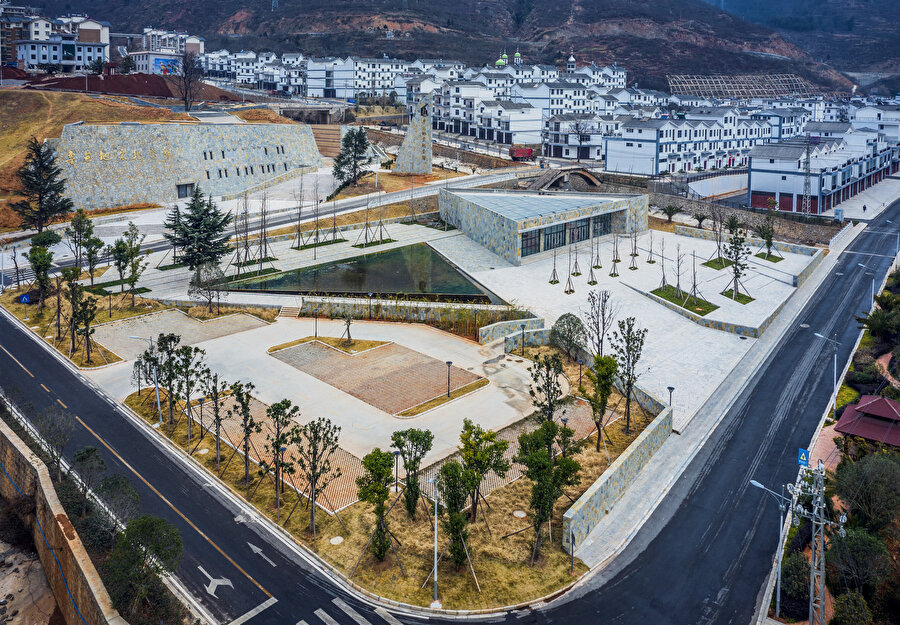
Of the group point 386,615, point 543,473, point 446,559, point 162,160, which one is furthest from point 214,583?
point 162,160

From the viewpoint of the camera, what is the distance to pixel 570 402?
41312 mm

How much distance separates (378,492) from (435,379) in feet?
53.6

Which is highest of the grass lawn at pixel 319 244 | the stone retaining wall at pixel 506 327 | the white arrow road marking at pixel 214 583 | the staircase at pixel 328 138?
the staircase at pixel 328 138

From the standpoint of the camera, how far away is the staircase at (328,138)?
380ft

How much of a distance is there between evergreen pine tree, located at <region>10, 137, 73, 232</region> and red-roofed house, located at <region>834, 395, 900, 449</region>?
7004 centimetres

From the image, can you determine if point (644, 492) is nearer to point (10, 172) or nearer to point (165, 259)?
point (165, 259)

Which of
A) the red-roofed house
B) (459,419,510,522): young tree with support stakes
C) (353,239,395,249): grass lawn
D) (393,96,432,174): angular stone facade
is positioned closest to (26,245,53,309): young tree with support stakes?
(353,239,395,249): grass lawn

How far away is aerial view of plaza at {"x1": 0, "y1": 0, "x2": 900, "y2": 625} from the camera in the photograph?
27.0 m

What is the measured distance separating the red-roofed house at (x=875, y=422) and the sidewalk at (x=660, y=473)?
6750 millimetres

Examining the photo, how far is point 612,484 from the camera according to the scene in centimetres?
3162

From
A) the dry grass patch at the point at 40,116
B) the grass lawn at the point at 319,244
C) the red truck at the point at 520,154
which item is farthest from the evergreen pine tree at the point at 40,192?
the red truck at the point at 520,154

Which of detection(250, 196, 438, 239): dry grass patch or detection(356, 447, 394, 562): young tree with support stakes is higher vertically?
detection(250, 196, 438, 239): dry grass patch

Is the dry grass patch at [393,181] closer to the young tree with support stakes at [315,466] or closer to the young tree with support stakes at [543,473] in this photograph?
the young tree with support stakes at [315,466]

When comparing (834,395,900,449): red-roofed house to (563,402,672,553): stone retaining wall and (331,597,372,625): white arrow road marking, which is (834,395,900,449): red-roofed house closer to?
(563,402,672,553): stone retaining wall
